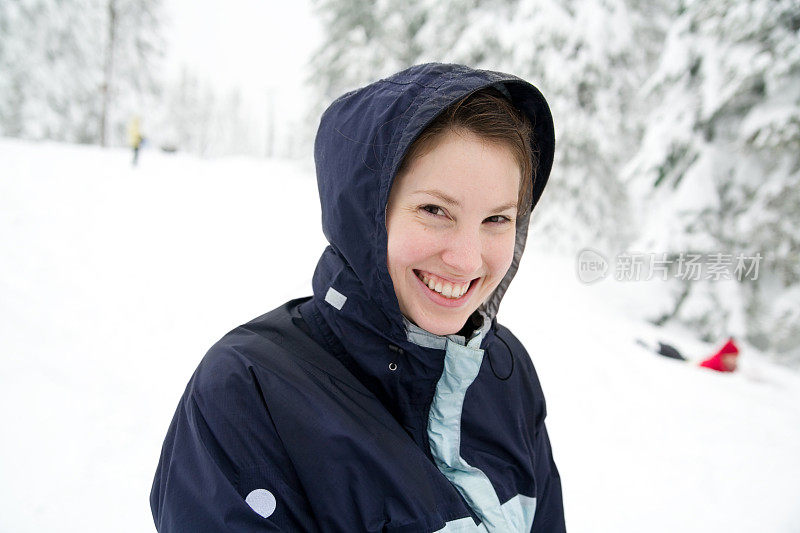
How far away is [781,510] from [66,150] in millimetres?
18535

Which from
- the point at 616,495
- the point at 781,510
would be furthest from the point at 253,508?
the point at 781,510

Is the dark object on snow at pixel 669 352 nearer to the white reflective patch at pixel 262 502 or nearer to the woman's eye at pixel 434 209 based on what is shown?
the woman's eye at pixel 434 209

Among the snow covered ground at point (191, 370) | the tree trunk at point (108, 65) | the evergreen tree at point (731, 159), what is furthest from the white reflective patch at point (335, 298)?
the tree trunk at point (108, 65)

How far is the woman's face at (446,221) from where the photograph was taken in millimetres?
1267

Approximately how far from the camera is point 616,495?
3.57m

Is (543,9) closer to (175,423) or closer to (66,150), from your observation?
(175,423)

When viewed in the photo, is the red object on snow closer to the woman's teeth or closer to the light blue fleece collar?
the light blue fleece collar


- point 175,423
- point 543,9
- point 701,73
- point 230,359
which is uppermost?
point 543,9

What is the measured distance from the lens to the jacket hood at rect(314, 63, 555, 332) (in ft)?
4.09

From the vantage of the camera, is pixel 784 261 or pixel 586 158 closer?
pixel 784 261

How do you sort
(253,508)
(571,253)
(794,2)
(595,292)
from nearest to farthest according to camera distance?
(253,508), (794,2), (595,292), (571,253)

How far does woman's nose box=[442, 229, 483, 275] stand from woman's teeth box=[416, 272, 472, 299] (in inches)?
3.0

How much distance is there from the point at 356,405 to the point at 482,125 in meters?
0.95

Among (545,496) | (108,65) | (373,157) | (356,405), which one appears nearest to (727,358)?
(545,496)
